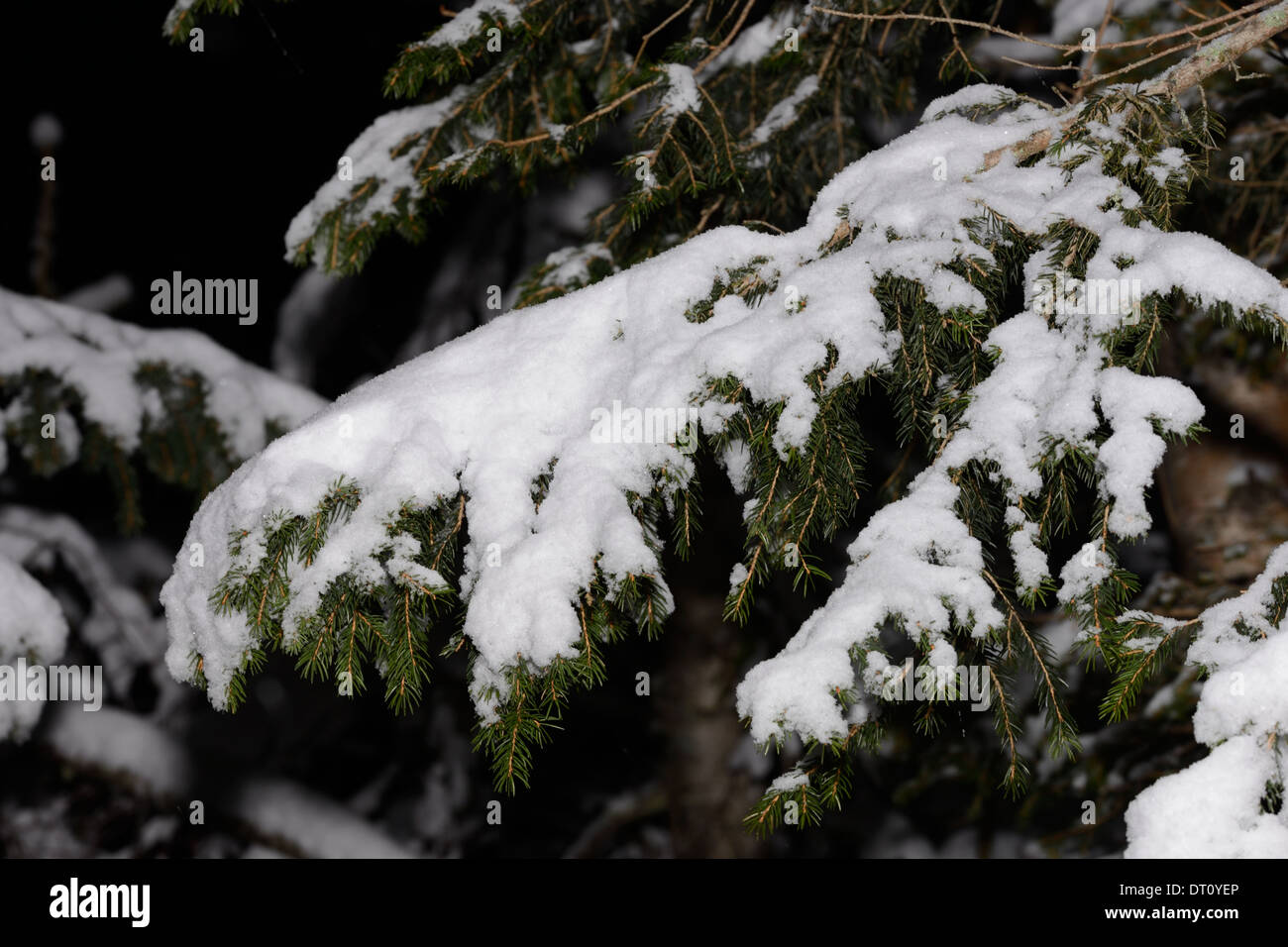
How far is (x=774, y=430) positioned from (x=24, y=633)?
2101 millimetres

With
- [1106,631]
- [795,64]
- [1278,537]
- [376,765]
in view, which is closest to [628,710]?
[376,765]

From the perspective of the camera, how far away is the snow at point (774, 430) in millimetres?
1272

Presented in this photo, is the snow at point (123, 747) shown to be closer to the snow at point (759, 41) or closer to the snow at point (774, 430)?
the snow at point (774, 430)

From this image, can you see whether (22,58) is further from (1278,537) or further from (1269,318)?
(1278,537)

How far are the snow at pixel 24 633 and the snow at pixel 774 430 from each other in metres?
1.03

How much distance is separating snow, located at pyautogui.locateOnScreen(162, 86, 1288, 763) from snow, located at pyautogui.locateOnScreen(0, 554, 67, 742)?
1.03m

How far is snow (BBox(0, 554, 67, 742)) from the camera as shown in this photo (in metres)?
2.21

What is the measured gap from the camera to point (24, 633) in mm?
2293

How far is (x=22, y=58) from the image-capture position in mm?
4031
